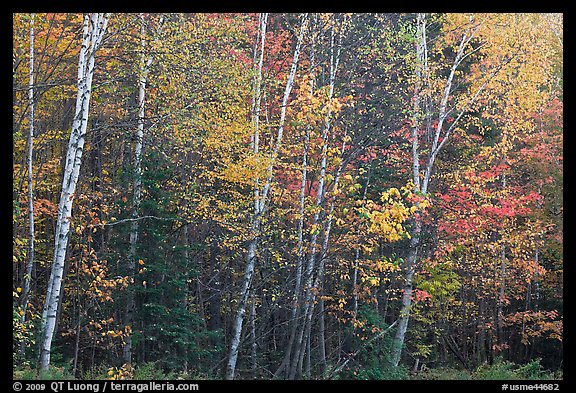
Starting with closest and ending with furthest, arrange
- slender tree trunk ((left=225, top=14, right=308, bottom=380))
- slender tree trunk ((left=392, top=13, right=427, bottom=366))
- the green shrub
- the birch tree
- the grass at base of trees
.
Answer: the grass at base of trees
slender tree trunk ((left=225, top=14, right=308, bottom=380))
the green shrub
slender tree trunk ((left=392, top=13, right=427, bottom=366))
the birch tree

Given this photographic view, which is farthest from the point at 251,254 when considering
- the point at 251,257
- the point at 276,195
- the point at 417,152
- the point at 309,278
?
the point at 417,152

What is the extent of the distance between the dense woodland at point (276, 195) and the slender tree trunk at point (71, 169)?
4 centimetres

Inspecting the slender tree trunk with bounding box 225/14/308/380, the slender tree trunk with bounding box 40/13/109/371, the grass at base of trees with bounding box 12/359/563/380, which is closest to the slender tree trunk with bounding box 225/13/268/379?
the slender tree trunk with bounding box 225/14/308/380

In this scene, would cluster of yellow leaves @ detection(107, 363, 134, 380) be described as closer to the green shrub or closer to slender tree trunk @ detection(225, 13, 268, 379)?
slender tree trunk @ detection(225, 13, 268, 379)

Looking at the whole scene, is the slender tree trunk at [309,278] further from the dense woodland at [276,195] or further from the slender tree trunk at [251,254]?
the slender tree trunk at [251,254]

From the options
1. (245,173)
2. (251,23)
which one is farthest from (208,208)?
(251,23)

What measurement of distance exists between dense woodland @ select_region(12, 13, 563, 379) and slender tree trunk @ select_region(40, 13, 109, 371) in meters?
0.04

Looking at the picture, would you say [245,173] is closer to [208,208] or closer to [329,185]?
[208,208]

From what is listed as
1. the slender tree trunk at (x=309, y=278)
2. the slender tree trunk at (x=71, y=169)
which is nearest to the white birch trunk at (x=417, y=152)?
the slender tree trunk at (x=309, y=278)

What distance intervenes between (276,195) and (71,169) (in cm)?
569

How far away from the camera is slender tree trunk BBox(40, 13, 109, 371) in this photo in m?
9.06

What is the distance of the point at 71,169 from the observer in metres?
9.31

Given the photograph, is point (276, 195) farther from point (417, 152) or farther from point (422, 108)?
point (422, 108)
